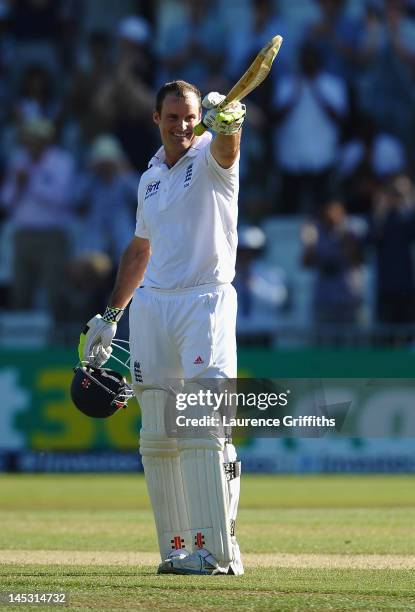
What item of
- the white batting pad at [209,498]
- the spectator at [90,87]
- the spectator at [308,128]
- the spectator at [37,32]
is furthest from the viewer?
the spectator at [37,32]

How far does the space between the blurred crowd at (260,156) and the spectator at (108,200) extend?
0.05ft

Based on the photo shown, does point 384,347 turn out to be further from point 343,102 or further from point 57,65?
point 57,65

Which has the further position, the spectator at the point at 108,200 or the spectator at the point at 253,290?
the spectator at the point at 108,200

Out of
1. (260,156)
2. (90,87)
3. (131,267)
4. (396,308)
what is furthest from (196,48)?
(131,267)

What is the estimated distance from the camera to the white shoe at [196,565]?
Result: 244 inches

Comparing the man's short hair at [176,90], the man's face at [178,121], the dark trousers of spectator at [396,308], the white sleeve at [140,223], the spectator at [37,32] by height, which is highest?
the spectator at [37,32]

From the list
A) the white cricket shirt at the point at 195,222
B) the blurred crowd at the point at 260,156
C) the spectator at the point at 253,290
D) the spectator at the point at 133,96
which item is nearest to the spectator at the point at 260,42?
the blurred crowd at the point at 260,156

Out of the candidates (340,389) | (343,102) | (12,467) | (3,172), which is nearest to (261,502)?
(340,389)

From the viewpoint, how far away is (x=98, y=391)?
6.68m

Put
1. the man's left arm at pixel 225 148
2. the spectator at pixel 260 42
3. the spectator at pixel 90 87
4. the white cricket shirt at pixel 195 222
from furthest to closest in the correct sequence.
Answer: the spectator at pixel 90 87 → the spectator at pixel 260 42 → the white cricket shirt at pixel 195 222 → the man's left arm at pixel 225 148

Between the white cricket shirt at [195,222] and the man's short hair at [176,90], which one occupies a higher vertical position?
the man's short hair at [176,90]

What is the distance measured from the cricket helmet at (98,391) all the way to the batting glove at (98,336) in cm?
6

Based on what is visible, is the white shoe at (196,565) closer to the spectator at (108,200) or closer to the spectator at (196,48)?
Answer: the spectator at (108,200)

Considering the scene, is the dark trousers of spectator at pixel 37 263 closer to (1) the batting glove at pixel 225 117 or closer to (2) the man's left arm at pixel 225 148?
(2) the man's left arm at pixel 225 148
